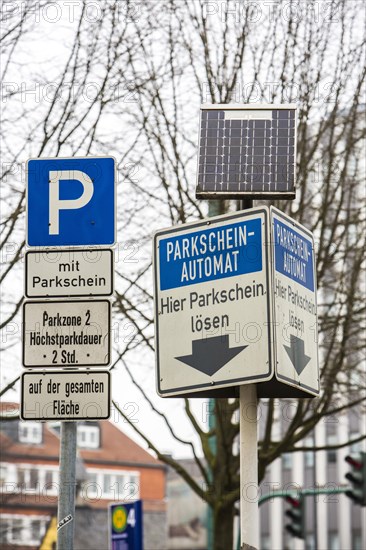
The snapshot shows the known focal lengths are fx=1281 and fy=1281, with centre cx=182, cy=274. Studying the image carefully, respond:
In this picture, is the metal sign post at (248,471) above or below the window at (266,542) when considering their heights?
above

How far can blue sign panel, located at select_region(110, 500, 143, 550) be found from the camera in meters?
13.7

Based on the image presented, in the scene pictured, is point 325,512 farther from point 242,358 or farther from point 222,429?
point 242,358

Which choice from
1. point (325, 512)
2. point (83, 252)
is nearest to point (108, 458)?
point (325, 512)

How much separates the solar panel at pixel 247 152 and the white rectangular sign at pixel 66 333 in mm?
812

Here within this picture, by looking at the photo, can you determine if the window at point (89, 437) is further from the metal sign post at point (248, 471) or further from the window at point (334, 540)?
the metal sign post at point (248, 471)

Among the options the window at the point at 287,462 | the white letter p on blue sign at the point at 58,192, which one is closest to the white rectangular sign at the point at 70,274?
the white letter p on blue sign at the point at 58,192

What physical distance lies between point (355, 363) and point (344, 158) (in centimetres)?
296

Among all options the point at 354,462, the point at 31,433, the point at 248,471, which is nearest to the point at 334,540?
the point at 31,433

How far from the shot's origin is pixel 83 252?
664 cm

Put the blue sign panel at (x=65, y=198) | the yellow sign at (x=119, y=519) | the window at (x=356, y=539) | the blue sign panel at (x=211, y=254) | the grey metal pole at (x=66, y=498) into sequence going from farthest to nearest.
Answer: the window at (x=356, y=539) → the yellow sign at (x=119, y=519) → the blue sign panel at (x=65, y=198) → the grey metal pole at (x=66, y=498) → the blue sign panel at (x=211, y=254)

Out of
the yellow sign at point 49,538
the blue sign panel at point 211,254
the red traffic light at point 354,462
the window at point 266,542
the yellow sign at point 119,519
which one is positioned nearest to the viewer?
the blue sign panel at point 211,254

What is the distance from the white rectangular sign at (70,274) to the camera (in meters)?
6.58

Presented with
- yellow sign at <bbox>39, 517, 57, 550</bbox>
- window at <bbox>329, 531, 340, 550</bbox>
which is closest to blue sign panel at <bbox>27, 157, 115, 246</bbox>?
yellow sign at <bbox>39, 517, 57, 550</bbox>

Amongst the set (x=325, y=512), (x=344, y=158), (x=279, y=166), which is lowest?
(x=325, y=512)
